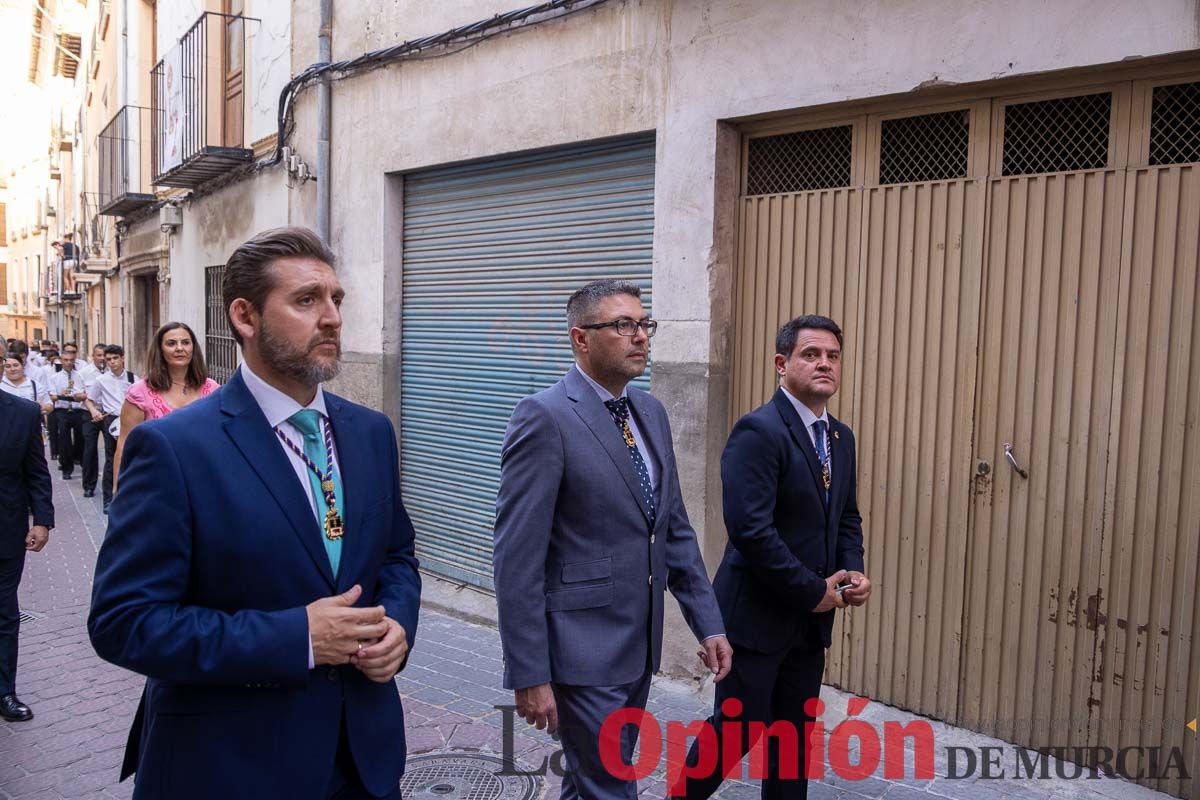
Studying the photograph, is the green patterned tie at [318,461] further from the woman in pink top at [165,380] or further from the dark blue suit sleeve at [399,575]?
the woman in pink top at [165,380]

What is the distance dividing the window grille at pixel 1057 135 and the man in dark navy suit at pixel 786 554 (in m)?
1.66

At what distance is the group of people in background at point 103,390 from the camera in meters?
5.57

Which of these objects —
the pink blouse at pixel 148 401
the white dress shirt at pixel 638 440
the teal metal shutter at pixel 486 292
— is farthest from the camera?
the teal metal shutter at pixel 486 292

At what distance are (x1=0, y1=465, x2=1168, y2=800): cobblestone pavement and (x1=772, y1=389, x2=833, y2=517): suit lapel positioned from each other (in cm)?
155

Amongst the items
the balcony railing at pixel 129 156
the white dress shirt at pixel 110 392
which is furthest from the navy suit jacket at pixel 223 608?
the balcony railing at pixel 129 156

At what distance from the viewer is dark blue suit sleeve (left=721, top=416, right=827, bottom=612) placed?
136 inches

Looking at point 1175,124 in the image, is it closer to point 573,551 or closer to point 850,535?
point 850,535

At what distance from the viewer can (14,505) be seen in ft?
17.2

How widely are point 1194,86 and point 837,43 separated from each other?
5.55 feet

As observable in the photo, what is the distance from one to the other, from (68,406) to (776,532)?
43.0 feet

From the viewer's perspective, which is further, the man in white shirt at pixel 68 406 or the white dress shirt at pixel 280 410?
the man in white shirt at pixel 68 406

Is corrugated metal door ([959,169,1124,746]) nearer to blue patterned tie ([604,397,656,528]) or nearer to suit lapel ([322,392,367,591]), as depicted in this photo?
blue patterned tie ([604,397,656,528])

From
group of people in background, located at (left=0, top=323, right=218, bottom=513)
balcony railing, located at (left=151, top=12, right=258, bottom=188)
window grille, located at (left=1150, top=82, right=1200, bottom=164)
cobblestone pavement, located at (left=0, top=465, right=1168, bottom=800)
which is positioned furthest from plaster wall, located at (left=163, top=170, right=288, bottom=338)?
window grille, located at (left=1150, top=82, right=1200, bottom=164)

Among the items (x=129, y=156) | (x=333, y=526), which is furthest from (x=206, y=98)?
(x=333, y=526)
